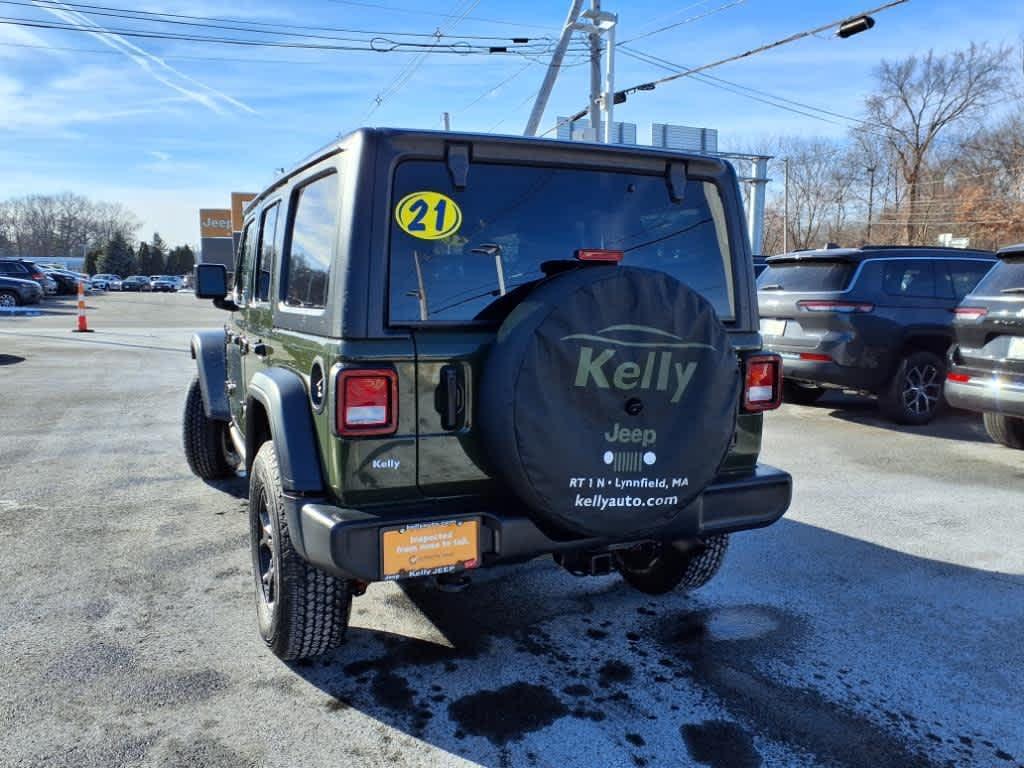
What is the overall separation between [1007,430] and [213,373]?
6745 millimetres

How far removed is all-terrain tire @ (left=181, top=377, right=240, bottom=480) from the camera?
5812mm

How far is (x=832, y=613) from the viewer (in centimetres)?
368

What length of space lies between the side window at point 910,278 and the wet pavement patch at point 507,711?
6774 mm

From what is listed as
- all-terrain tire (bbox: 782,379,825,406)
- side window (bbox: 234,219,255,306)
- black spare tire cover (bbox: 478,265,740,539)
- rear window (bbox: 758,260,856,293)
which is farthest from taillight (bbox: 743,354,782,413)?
all-terrain tire (bbox: 782,379,825,406)

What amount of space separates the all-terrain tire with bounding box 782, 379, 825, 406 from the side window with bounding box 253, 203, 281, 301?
24.0 feet

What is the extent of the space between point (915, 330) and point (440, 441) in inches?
277

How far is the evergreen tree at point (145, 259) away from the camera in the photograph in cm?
10012

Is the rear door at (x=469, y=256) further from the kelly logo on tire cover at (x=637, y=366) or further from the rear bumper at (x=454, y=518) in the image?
the kelly logo on tire cover at (x=637, y=366)

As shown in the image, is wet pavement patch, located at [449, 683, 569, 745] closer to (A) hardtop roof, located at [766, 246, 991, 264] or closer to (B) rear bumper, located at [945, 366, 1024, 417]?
(B) rear bumper, located at [945, 366, 1024, 417]

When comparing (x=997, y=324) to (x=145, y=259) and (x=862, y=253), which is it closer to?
(x=862, y=253)

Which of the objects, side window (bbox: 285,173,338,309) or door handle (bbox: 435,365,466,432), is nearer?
door handle (bbox: 435,365,466,432)

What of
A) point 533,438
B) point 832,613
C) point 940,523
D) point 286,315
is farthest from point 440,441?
point 940,523

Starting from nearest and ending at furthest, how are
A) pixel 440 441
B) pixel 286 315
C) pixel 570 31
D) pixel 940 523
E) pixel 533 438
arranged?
pixel 533 438 → pixel 440 441 → pixel 286 315 → pixel 940 523 → pixel 570 31

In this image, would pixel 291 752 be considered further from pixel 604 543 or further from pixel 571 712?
pixel 604 543
